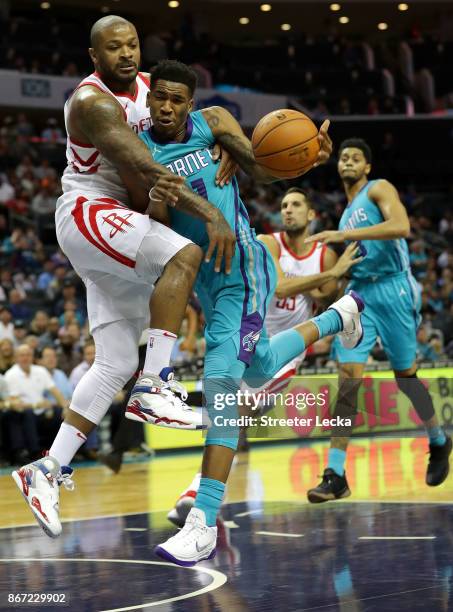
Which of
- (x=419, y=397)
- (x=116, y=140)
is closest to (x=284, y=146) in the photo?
(x=116, y=140)

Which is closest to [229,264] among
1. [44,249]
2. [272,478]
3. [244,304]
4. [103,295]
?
[244,304]

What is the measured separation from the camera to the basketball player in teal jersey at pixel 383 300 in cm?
757

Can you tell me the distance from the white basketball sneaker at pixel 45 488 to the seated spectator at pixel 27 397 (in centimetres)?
582

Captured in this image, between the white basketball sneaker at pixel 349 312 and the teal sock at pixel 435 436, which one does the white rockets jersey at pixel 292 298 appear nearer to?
the teal sock at pixel 435 436

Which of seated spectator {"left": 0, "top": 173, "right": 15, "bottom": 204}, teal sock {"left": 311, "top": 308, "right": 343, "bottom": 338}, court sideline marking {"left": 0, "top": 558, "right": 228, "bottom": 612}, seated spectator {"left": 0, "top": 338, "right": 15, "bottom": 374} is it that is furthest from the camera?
seated spectator {"left": 0, "top": 173, "right": 15, "bottom": 204}

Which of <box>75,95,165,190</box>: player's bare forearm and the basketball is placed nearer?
<box>75,95,165,190</box>: player's bare forearm

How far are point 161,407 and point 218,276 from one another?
0.88 m

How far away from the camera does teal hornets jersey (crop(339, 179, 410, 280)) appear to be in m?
7.74

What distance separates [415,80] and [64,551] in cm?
2523

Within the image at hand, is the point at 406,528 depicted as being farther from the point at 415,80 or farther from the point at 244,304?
the point at 415,80

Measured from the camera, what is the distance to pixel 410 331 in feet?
25.7

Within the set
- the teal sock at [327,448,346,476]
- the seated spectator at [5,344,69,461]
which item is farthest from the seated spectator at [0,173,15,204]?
the teal sock at [327,448,346,476]

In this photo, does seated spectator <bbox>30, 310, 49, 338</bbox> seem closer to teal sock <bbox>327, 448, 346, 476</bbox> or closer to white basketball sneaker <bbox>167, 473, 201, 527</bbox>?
teal sock <bbox>327, 448, 346, 476</bbox>

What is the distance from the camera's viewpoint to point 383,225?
7.38 m
